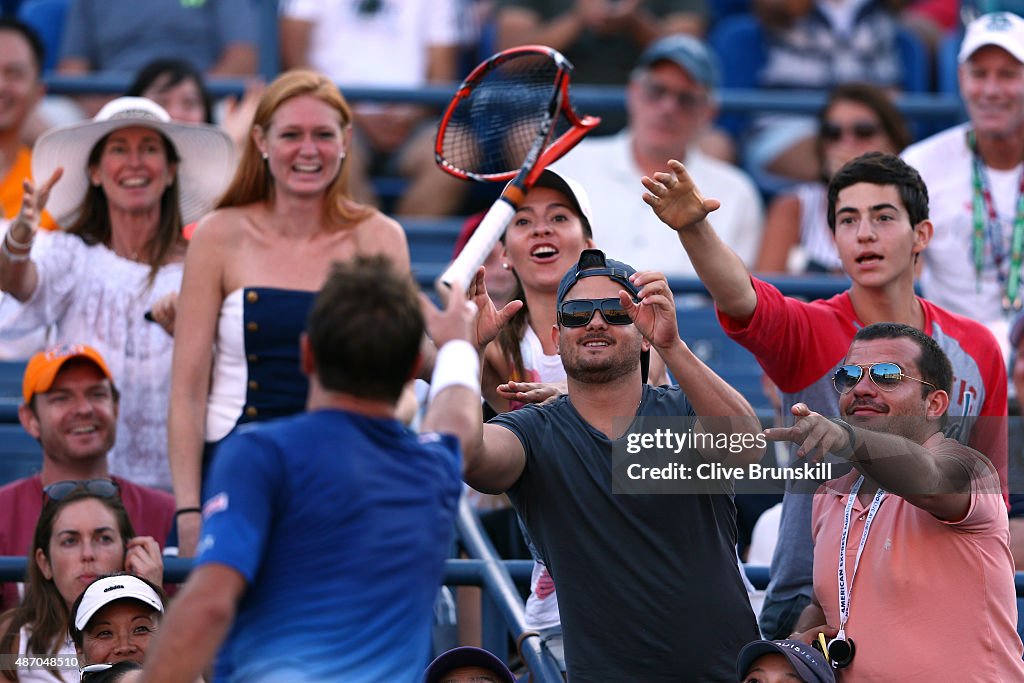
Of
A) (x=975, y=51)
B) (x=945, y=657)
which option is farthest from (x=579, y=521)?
(x=975, y=51)

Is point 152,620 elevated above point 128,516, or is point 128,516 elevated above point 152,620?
point 128,516

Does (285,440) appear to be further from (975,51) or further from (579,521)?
(975,51)

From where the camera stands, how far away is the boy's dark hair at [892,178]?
172 inches

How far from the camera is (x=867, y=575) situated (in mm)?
3633

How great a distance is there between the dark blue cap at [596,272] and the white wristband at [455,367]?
76 centimetres

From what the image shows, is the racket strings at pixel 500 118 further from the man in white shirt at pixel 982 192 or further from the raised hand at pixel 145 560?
the man in white shirt at pixel 982 192

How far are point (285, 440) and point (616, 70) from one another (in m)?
5.43

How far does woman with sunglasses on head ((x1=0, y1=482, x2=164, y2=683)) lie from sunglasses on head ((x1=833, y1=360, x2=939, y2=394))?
6.10 feet

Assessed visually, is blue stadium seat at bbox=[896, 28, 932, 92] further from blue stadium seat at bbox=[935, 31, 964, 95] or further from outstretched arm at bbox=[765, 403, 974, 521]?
outstretched arm at bbox=[765, 403, 974, 521]

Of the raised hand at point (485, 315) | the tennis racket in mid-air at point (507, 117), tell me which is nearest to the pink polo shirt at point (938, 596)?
the raised hand at point (485, 315)

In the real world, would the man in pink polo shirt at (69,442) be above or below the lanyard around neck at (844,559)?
above

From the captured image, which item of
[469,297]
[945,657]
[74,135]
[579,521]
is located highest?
[74,135]

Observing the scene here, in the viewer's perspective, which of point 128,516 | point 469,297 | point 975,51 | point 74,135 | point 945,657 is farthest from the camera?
point 975,51

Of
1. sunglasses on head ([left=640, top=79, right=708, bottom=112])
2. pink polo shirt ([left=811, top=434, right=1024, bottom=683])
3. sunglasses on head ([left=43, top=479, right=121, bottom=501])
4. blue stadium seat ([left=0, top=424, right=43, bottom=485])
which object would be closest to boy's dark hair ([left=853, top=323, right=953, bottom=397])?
pink polo shirt ([left=811, top=434, right=1024, bottom=683])
